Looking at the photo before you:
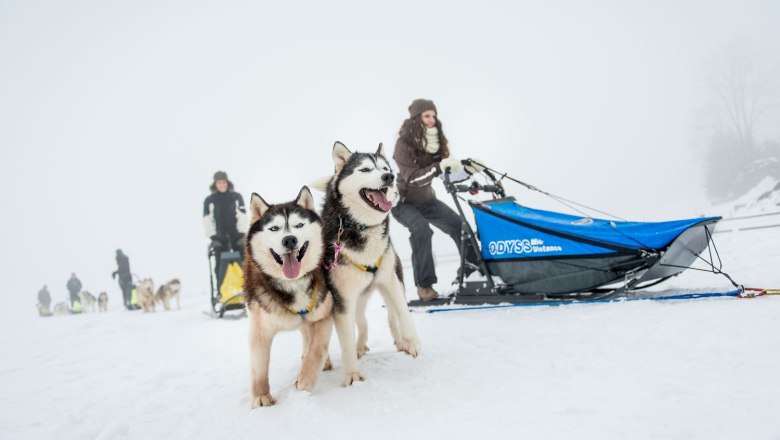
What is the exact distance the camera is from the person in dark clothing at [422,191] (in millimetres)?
3857

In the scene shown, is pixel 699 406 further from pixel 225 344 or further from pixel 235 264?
pixel 235 264

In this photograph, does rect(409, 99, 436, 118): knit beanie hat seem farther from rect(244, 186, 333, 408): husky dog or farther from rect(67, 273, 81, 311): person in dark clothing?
rect(67, 273, 81, 311): person in dark clothing

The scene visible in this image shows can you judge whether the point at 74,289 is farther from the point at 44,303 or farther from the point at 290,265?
the point at 290,265

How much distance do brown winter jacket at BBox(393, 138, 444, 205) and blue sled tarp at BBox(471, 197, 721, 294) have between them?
25.4 inches

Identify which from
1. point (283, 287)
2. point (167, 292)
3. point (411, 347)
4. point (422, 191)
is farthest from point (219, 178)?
point (167, 292)

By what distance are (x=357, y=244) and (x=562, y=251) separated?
1.72 metres

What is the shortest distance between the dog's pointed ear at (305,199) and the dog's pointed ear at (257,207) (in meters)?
0.19

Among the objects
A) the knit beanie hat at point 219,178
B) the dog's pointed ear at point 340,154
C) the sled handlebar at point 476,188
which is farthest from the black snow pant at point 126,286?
the dog's pointed ear at point 340,154

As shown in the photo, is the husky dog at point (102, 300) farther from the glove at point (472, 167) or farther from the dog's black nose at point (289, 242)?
the dog's black nose at point (289, 242)

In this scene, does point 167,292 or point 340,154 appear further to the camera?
point 167,292

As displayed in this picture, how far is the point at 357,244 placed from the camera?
2.37 metres

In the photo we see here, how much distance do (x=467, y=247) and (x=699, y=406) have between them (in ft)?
8.16

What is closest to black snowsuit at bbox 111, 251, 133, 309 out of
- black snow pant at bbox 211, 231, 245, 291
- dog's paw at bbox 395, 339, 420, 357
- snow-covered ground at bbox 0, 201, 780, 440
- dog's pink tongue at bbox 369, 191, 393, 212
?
black snow pant at bbox 211, 231, 245, 291

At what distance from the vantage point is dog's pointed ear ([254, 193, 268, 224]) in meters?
2.14
